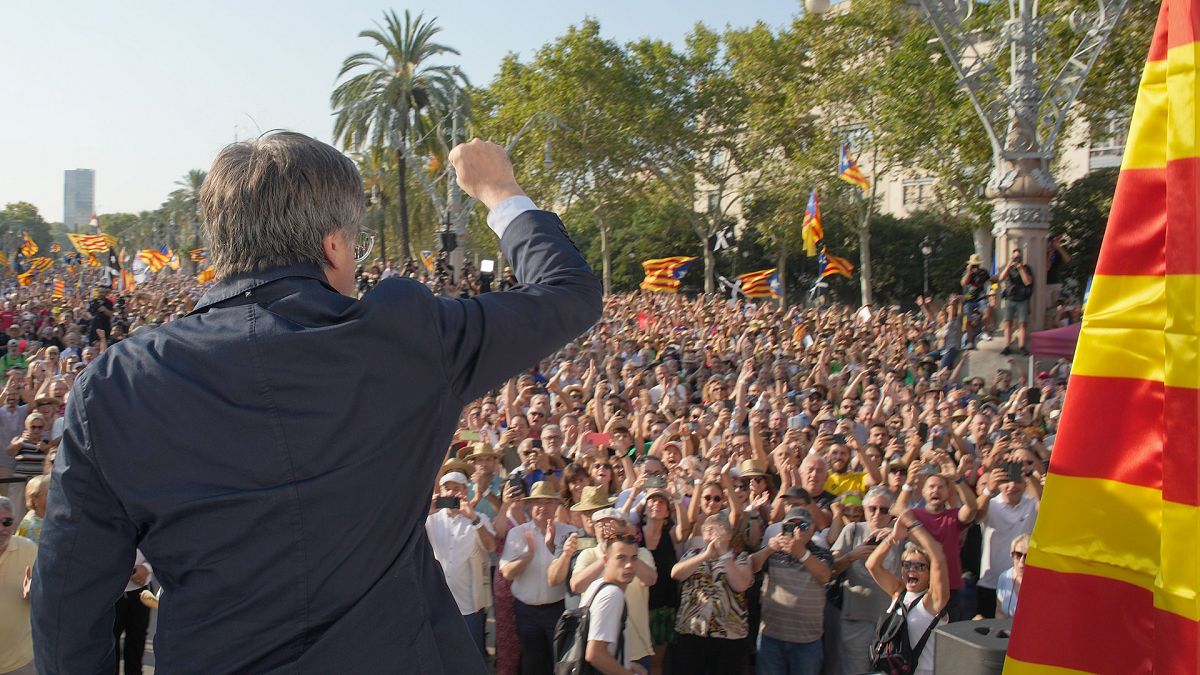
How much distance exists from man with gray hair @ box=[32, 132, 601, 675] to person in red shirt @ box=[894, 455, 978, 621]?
208 inches

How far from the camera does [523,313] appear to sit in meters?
1.66

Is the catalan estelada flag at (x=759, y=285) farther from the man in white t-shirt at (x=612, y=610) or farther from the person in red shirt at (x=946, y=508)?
the man in white t-shirt at (x=612, y=610)

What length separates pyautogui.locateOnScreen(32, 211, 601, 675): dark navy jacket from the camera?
1.49 metres

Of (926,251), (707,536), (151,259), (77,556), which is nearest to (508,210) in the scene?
(77,556)

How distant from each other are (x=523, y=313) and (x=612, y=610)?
4.35m

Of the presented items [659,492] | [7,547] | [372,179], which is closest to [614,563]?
[659,492]

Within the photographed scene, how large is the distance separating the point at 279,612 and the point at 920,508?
630cm

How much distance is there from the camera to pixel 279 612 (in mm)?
1514

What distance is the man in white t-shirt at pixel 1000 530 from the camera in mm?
7086

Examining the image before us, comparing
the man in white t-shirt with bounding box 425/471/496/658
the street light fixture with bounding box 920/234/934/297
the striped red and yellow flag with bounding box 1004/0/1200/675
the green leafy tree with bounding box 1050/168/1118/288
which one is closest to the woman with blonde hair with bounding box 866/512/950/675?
the man in white t-shirt with bounding box 425/471/496/658

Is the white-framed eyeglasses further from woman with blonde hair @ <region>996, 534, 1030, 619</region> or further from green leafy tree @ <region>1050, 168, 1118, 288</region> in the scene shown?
green leafy tree @ <region>1050, 168, 1118, 288</region>

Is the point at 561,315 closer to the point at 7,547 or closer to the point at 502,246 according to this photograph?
the point at 502,246

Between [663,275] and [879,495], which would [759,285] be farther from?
[879,495]

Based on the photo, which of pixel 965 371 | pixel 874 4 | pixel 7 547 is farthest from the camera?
pixel 874 4
